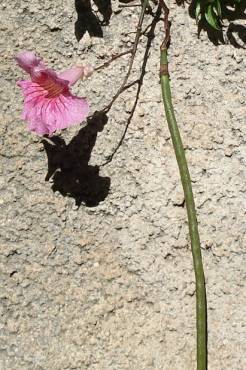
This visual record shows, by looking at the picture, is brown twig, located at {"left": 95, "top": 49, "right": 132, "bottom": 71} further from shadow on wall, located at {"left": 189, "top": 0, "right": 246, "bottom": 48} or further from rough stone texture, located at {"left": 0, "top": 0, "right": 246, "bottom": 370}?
shadow on wall, located at {"left": 189, "top": 0, "right": 246, "bottom": 48}

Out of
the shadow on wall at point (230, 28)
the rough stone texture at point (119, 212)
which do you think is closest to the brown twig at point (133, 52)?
the rough stone texture at point (119, 212)

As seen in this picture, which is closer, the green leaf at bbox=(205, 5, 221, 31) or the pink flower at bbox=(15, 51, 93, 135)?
the pink flower at bbox=(15, 51, 93, 135)

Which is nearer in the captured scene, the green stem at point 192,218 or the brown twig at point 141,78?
the green stem at point 192,218

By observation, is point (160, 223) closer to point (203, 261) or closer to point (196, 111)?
point (203, 261)

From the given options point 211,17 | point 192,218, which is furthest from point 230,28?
point 192,218

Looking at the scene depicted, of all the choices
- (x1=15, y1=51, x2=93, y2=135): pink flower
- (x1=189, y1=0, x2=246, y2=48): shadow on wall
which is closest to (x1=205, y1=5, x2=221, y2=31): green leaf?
(x1=189, y1=0, x2=246, y2=48): shadow on wall

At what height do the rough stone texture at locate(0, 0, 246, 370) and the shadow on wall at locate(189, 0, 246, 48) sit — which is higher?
the shadow on wall at locate(189, 0, 246, 48)

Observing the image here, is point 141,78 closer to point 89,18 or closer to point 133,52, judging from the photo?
point 133,52

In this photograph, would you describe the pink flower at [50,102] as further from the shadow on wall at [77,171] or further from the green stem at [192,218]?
the green stem at [192,218]
